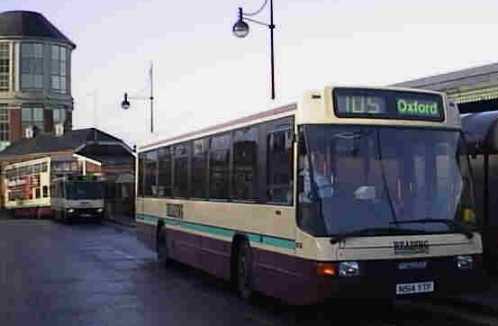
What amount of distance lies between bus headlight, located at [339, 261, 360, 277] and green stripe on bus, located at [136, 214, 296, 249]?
2.98 feet

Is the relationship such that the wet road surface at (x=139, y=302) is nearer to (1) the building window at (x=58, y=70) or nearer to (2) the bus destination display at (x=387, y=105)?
(2) the bus destination display at (x=387, y=105)

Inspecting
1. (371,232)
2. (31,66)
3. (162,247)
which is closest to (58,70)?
(31,66)

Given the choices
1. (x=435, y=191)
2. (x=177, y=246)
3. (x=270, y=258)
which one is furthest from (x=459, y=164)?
(x=177, y=246)

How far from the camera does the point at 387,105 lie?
11.1 metres

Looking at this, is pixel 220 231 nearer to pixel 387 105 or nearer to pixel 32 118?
pixel 387 105

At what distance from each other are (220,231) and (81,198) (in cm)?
3879

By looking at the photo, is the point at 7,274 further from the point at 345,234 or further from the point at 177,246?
the point at 345,234

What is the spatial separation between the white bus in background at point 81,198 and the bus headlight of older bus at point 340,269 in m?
43.1

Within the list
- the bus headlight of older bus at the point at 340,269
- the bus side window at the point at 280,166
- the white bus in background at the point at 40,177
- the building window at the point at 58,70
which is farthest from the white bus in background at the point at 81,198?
the building window at the point at 58,70

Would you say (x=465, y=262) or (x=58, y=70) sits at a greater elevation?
(x=58, y=70)

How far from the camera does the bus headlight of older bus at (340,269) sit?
10188 millimetres

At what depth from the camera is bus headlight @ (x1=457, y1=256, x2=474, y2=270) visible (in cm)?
1082

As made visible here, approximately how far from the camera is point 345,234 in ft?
33.7

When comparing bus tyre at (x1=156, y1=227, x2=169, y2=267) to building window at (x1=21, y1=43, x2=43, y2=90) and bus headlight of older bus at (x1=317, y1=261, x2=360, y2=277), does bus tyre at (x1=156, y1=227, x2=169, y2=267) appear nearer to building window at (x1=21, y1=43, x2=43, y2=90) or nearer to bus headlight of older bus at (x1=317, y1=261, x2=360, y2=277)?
bus headlight of older bus at (x1=317, y1=261, x2=360, y2=277)
